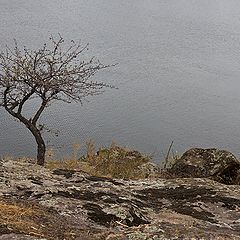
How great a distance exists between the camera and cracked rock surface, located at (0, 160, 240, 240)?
326 centimetres

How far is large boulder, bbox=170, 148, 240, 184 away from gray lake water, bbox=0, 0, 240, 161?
669cm

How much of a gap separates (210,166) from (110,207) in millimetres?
6180

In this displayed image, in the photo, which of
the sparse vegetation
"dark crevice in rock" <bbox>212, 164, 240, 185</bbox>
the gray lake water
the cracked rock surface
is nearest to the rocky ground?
the cracked rock surface

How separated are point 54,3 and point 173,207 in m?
36.7

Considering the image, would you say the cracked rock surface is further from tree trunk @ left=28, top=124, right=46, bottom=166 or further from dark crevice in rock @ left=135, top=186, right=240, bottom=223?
tree trunk @ left=28, top=124, right=46, bottom=166

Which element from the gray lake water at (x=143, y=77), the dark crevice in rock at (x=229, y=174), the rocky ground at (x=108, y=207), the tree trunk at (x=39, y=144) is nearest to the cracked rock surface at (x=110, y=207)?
the rocky ground at (x=108, y=207)

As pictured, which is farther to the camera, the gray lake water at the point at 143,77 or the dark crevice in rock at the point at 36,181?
the gray lake water at the point at 143,77

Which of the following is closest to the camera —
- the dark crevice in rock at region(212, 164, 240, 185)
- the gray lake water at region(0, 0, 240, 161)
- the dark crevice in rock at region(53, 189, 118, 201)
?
the dark crevice in rock at region(53, 189, 118, 201)

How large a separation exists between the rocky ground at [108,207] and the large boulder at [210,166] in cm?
375

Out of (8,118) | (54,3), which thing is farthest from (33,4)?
(8,118)

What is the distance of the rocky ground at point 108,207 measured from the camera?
325 centimetres

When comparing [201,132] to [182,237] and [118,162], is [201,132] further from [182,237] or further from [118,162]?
[182,237]

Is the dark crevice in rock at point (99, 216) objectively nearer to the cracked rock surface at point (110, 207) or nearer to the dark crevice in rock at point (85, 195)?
the cracked rock surface at point (110, 207)

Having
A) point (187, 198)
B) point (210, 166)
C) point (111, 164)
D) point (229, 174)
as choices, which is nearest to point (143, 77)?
point (111, 164)
